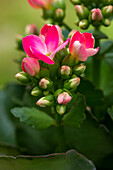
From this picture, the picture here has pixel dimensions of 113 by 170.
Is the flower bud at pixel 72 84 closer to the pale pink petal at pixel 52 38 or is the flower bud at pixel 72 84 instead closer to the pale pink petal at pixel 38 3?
the pale pink petal at pixel 52 38

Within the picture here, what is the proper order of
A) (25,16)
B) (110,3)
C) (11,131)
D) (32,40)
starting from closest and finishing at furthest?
(32,40) < (110,3) < (11,131) < (25,16)

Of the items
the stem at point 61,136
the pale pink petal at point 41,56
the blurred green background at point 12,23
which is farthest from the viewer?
the blurred green background at point 12,23

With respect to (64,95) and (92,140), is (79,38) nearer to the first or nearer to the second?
(64,95)

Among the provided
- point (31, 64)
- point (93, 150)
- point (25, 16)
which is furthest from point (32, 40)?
point (25, 16)

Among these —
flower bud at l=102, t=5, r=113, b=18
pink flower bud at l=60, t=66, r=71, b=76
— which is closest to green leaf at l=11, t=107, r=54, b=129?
pink flower bud at l=60, t=66, r=71, b=76

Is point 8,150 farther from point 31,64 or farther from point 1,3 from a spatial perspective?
point 1,3

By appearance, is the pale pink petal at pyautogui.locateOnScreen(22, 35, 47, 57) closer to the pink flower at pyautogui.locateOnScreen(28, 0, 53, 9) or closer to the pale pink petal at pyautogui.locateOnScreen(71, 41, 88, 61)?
the pale pink petal at pyautogui.locateOnScreen(71, 41, 88, 61)

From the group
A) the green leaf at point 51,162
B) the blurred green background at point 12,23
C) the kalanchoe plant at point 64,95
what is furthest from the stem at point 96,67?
the blurred green background at point 12,23
